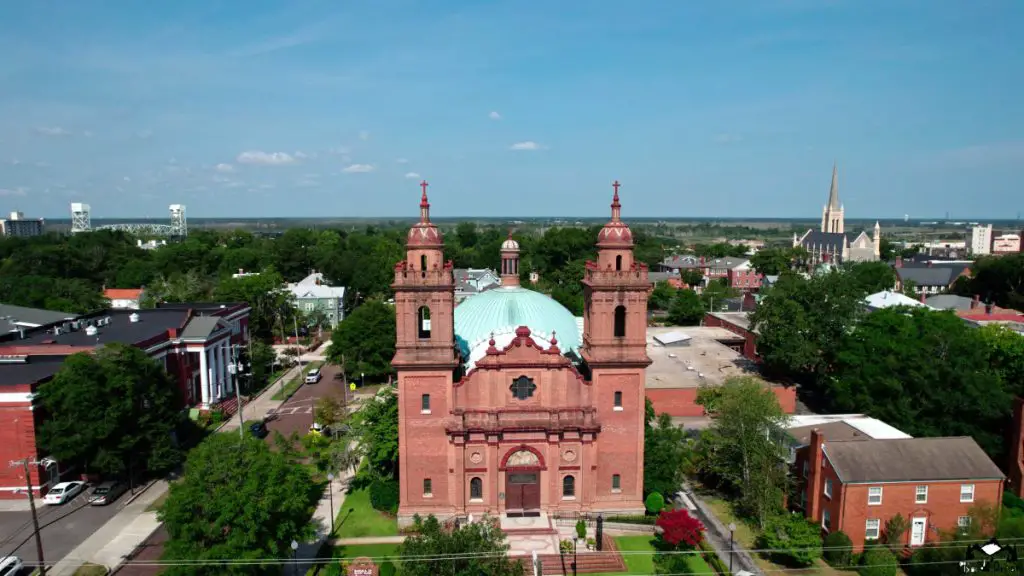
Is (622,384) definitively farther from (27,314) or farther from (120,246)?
(120,246)

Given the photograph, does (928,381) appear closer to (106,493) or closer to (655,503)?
(655,503)

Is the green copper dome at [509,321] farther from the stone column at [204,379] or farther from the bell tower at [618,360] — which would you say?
the stone column at [204,379]

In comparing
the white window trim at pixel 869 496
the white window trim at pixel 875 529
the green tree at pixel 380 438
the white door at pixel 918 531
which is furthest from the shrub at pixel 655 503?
the green tree at pixel 380 438

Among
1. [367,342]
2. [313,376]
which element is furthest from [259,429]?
[313,376]

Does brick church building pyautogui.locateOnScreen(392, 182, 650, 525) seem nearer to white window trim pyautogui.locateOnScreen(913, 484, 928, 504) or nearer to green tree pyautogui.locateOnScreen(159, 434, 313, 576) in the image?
green tree pyautogui.locateOnScreen(159, 434, 313, 576)

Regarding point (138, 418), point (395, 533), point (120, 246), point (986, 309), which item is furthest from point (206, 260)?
point (986, 309)
